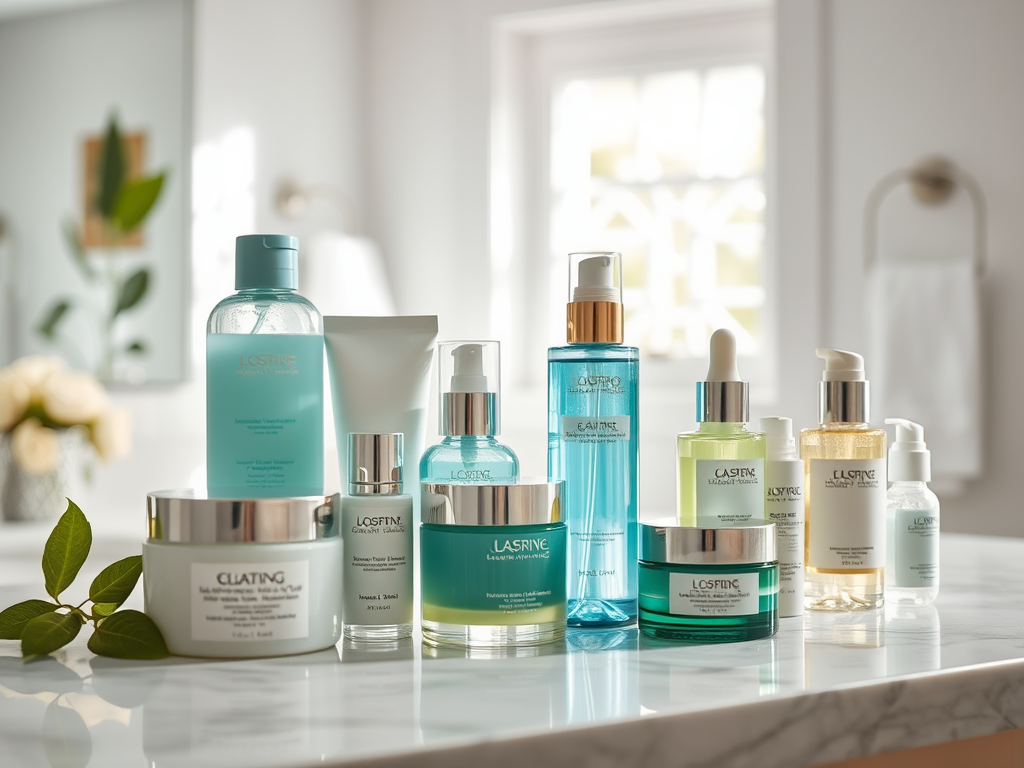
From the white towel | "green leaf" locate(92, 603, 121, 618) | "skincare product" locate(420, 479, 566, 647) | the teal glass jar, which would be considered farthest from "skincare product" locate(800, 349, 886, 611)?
the white towel

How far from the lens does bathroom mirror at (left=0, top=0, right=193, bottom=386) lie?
193 cm

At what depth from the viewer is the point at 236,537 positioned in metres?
0.57

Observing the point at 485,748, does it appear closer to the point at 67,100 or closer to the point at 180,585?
the point at 180,585

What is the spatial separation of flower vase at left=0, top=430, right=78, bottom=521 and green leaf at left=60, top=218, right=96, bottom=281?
401mm

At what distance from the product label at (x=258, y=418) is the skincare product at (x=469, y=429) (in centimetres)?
8

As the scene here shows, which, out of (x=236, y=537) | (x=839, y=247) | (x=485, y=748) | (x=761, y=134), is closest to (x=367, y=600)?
(x=236, y=537)

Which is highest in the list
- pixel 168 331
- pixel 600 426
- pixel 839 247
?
pixel 839 247

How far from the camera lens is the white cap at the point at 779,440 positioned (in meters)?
0.71

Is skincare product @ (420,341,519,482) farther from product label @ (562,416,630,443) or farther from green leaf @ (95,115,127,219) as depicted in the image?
green leaf @ (95,115,127,219)

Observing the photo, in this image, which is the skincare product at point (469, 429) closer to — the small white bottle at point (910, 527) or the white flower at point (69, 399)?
the small white bottle at point (910, 527)

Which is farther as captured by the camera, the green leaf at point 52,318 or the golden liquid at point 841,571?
the green leaf at point 52,318

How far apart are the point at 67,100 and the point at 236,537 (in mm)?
1650

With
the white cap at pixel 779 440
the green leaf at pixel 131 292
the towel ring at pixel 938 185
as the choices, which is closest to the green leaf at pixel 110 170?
the green leaf at pixel 131 292

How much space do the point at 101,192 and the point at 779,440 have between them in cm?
163
